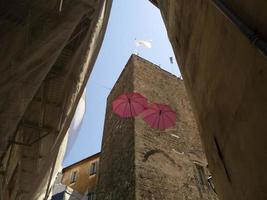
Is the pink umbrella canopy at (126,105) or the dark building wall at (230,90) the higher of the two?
the pink umbrella canopy at (126,105)

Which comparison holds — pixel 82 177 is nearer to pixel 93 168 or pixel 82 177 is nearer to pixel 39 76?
pixel 93 168

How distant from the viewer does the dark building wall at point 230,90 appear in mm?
2139

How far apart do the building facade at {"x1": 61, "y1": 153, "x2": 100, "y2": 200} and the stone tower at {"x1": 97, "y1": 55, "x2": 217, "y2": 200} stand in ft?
18.7

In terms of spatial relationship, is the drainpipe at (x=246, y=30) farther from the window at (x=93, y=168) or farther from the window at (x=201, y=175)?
the window at (x=93, y=168)

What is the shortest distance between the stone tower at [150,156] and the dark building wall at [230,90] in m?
5.20

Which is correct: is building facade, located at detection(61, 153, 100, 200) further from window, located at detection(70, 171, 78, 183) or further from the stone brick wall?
the stone brick wall

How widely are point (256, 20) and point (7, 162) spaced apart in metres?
3.91

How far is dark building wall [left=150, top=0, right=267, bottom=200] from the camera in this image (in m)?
2.14

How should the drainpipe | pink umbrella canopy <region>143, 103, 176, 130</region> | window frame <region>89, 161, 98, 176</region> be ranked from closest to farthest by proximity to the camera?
1. the drainpipe
2. pink umbrella canopy <region>143, 103, 176, 130</region>
3. window frame <region>89, 161, 98, 176</region>

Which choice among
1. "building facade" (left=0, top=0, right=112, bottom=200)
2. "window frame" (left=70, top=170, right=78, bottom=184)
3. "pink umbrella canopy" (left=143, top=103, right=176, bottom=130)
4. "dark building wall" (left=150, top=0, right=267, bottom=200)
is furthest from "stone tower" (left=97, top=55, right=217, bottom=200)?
"window frame" (left=70, top=170, right=78, bottom=184)

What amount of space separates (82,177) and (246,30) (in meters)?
18.3

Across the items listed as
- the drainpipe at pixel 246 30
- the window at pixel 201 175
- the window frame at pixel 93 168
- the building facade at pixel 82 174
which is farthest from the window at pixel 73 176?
the drainpipe at pixel 246 30

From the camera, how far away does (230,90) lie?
8.84 feet

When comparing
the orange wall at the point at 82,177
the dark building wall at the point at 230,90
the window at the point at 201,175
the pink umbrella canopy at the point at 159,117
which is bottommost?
the dark building wall at the point at 230,90
